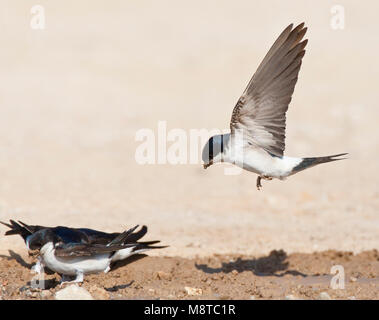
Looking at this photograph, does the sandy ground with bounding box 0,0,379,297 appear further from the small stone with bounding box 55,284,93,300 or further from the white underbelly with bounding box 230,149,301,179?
the small stone with bounding box 55,284,93,300

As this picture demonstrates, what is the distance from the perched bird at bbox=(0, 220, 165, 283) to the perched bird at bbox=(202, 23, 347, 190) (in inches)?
45.3

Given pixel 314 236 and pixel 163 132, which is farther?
pixel 163 132

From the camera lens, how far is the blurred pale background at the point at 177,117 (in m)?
9.13

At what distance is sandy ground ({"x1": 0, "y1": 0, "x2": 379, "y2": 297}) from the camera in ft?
29.7

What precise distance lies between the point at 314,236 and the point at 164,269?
2.22 metres

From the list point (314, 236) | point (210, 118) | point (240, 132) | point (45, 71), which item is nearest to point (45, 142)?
point (210, 118)

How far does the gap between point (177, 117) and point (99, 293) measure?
9922 mm

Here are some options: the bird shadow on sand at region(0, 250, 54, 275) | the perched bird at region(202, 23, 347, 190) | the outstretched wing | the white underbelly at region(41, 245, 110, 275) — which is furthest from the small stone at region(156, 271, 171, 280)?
the outstretched wing

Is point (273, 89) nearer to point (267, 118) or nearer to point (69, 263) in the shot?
point (267, 118)

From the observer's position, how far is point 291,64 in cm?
605

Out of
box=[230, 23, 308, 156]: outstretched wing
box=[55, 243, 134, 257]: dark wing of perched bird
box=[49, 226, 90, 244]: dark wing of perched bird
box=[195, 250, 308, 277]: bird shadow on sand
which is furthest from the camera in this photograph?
box=[195, 250, 308, 277]: bird shadow on sand

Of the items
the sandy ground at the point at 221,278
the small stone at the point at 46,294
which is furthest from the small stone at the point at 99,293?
the small stone at the point at 46,294

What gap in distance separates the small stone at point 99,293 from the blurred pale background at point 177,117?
184 cm
